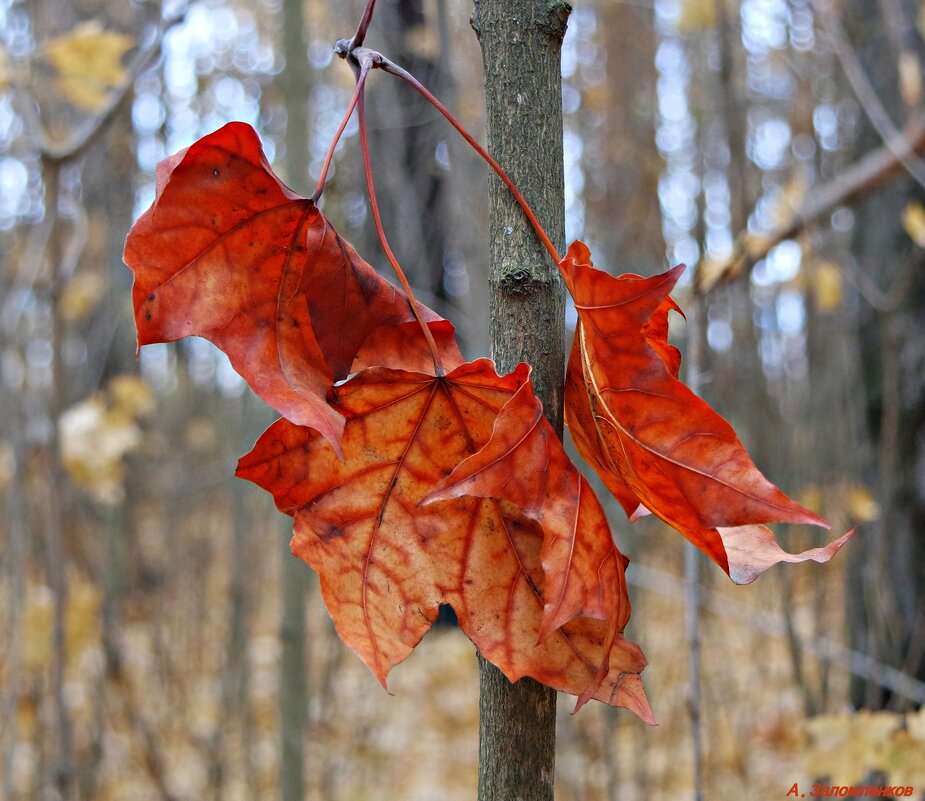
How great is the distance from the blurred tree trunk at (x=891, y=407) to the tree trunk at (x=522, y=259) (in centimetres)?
159

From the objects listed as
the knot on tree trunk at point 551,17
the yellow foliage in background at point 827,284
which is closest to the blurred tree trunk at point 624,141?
the yellow foliage in background at point 827,284

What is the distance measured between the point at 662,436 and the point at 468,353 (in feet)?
8.77

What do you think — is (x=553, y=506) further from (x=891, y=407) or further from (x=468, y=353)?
(x=468, y=353)

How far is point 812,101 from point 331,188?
1.76m

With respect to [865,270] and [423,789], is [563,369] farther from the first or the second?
[423,789]

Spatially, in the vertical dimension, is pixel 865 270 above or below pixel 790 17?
below

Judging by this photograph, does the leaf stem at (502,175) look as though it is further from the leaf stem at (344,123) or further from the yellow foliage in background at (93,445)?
the yellow foliage in background at (93,445)

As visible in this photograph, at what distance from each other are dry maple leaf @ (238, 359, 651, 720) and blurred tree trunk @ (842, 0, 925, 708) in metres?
1.62

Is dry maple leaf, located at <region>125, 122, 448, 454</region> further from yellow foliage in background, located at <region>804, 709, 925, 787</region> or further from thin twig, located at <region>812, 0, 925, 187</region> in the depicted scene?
thin twig, located at <region>812, 0, 925, 187</region>

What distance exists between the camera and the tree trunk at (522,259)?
1.87 ft

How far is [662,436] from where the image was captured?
0.52m

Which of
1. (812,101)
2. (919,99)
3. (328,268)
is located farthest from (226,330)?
(812,101)

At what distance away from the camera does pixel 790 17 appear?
2441 mm

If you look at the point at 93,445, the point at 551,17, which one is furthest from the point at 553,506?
the point at 93,445
